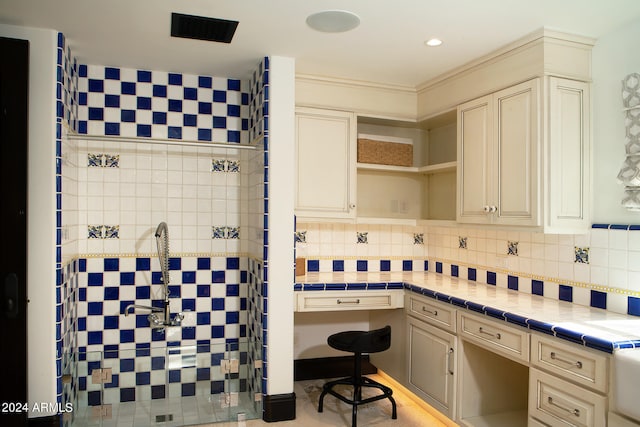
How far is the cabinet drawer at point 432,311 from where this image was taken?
2809 mm

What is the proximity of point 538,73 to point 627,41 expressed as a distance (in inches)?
17.7

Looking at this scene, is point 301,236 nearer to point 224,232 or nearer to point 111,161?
point 224,232

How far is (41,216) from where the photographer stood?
8.25 feet

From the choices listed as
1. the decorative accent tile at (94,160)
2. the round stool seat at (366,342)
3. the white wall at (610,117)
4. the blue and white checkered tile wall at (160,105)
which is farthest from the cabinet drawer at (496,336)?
the decorative accent tile at (94,160)

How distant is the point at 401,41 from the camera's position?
2.67 meters

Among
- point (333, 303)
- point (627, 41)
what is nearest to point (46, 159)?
point (333, 303)

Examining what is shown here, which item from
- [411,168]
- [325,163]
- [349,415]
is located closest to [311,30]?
[325,163]

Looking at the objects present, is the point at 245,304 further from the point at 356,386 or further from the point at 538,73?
the point at 538,73

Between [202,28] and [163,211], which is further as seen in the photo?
[163,211]

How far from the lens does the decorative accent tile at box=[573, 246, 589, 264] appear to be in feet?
8.61

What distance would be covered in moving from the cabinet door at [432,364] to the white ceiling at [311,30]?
1713 mm

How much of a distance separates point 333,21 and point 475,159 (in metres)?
1.27

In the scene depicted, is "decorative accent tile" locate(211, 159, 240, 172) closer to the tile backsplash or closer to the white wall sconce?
the tile backsplash

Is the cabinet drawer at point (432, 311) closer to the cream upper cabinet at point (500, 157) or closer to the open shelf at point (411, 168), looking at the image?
the cream upper cabinet at point (500, 157)
